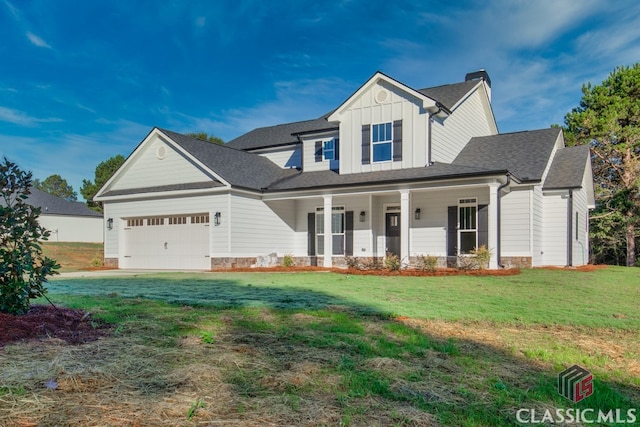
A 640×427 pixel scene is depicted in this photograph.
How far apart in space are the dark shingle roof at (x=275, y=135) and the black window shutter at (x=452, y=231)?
7.09m

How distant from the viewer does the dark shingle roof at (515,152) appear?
50.0ft

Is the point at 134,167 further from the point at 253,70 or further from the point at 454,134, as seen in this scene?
the point at 454,134

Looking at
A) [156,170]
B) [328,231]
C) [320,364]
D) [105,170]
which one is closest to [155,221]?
[156,170]

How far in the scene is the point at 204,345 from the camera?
3.98m

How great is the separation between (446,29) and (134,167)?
13.9 m

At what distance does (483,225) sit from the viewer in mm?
14734

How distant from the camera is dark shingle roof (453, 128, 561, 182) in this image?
50.0ft

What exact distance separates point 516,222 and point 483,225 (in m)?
1.12

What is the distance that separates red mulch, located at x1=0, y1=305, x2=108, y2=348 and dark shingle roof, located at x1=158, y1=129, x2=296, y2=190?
426 inches

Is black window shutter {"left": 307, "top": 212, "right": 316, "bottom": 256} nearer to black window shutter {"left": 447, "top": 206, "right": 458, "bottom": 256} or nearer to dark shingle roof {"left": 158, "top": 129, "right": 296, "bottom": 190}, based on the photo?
dark shingle roof {"left": 158, "top": 129, "right": 296, "bottom": 190}

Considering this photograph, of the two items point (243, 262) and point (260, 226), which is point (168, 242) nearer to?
point (243, 262)

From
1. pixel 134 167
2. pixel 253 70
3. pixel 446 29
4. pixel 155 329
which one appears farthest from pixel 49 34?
pixel 155 329

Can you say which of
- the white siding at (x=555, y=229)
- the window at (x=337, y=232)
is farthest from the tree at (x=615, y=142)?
the window at (x=337, y=232)

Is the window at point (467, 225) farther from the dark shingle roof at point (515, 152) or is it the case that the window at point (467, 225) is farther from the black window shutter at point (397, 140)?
the black window shutter at point (397, 140)
